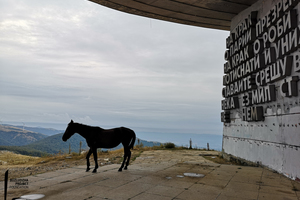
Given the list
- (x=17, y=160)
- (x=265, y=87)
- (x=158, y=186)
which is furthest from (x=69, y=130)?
(x=17, y=160)

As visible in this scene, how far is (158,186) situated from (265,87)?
573cm

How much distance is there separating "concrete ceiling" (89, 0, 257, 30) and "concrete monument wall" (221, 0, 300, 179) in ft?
2.26

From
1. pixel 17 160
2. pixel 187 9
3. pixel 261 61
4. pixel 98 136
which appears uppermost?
pixel 187 9

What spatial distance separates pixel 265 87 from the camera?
850cm

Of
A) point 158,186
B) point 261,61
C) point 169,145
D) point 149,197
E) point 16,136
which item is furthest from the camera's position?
point 16,136

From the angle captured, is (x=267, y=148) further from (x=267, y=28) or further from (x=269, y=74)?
(x=267, y=28)

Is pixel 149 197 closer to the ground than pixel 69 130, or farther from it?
closer to the ground

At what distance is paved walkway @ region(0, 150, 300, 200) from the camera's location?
4.90 meters

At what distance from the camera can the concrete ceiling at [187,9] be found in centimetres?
1111

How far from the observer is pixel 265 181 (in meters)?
6.47

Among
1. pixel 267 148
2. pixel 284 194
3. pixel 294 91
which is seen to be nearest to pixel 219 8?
pixel 294 91

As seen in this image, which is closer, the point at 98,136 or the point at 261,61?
the point at 98,136

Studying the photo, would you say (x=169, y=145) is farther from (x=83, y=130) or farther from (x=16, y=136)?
(x=16, y=136)

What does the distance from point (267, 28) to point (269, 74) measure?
74.5 inches
